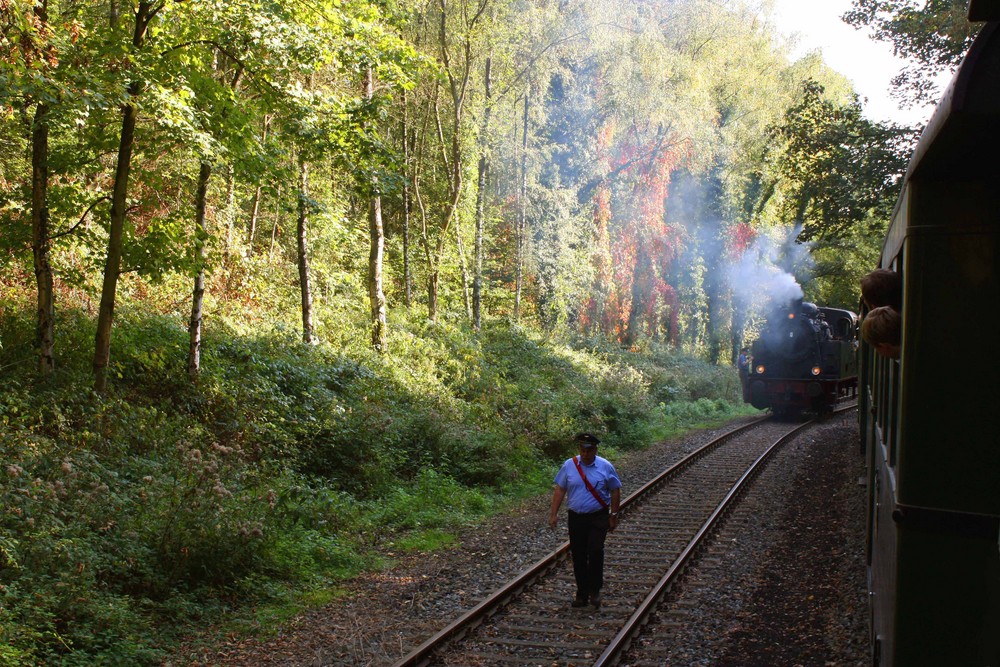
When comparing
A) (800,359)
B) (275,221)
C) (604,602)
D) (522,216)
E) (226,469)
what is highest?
(522,216)

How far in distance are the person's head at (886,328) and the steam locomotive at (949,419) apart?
1.36 ft

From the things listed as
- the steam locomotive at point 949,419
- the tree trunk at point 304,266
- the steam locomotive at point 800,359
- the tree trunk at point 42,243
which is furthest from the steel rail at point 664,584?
the steam locomotive at point 800,359

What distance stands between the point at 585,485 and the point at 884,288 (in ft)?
13.7

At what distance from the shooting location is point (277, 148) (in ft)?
34.9

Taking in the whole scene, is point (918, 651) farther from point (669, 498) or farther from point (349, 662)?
point (669, 498)

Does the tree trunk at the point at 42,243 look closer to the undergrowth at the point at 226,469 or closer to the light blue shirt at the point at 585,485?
the undergrowth at the point at 226,469

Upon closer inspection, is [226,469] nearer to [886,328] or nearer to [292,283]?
[886,328]

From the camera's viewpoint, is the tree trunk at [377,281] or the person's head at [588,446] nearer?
the person's head at [588,446]

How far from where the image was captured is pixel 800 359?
2356 cm

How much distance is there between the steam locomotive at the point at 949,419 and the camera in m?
3.06

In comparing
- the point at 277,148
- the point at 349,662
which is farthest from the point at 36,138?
the point at 349,662

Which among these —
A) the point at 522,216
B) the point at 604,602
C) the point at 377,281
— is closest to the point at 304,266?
the point at 377,281

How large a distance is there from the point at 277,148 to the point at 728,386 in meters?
27.3

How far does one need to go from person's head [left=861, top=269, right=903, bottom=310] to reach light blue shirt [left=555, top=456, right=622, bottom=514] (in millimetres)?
3898
